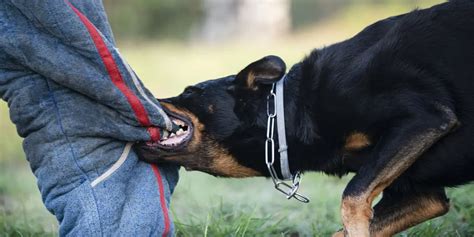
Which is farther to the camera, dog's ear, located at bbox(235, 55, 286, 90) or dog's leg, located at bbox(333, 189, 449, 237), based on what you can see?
dog's leg, located at bbox(333, 189, 449, 237)

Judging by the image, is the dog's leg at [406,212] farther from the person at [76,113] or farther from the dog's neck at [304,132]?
the person at [76,113]

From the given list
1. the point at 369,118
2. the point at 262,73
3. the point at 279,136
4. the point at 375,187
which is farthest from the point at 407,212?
the point at 262,73

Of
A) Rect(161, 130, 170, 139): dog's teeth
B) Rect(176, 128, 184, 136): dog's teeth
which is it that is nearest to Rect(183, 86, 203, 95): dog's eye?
Rect(176, 128, 184, 136): dog's teeth

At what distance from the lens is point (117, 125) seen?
3.80m

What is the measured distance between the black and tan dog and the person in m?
0.32

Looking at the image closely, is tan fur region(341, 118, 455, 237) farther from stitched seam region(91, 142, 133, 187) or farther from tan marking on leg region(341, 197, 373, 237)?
stitched seam region(91, 142, 133, 187)

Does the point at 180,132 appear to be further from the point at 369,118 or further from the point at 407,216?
the point at 407,216

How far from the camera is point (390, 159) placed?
3.79m

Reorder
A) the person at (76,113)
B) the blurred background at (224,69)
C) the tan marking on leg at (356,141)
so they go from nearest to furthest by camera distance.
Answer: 1. the person at (76,113)
2. the tan marking on leg at (356,141)
3. the blurred background at (224,69)

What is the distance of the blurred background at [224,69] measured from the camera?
Result: 4.85 m

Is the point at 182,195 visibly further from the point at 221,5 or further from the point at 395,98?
the point at 221,5

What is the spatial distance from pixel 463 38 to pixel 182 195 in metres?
3.21

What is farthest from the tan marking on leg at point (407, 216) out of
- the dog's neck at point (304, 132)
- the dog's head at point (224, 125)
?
the dog's head at point (224, 125)

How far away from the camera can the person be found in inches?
143
